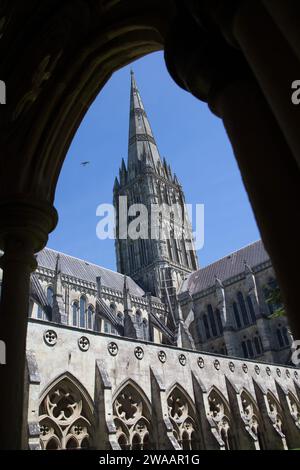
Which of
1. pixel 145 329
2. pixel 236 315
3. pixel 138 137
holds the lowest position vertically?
pixel 145 329

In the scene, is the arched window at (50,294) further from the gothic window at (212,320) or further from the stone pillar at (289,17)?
the stone pillar at (289,17)

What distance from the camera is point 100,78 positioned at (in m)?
5.01

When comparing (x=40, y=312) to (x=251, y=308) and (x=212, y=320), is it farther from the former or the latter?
(x=251, y=308)

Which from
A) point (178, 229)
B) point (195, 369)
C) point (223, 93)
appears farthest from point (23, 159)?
point (178, 229)

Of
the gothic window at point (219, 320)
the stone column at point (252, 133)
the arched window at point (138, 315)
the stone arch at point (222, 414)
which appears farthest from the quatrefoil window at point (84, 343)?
the gothic window at point (219, 320)

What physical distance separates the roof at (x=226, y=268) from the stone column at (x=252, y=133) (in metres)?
35.3

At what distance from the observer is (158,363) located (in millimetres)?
13906

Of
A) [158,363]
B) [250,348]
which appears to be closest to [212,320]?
[250,348]

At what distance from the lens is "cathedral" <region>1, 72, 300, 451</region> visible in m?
11.0

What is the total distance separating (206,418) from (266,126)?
13732 millimetres

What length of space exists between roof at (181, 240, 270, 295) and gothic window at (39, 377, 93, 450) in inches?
1101

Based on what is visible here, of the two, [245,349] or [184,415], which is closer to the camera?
[184,415]

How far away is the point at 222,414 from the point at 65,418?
729 centimetres

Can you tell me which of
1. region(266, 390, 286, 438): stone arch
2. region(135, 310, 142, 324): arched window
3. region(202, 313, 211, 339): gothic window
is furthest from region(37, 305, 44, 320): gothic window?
region(202, 313, 211, 339): gothic window
